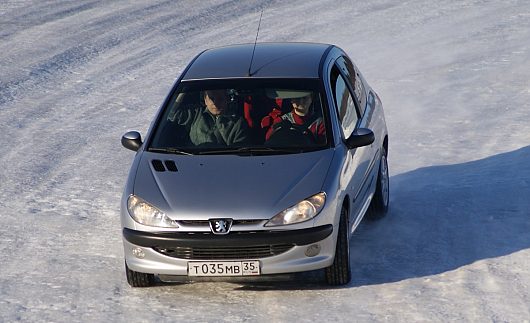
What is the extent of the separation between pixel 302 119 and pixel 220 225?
1623mm

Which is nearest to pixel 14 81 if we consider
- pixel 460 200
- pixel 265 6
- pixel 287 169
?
pixel 265 6

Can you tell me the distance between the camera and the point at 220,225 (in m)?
9.20

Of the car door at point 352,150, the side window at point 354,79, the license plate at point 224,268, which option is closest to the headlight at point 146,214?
the license plate at point 224,268

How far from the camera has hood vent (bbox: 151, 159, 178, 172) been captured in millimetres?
9938

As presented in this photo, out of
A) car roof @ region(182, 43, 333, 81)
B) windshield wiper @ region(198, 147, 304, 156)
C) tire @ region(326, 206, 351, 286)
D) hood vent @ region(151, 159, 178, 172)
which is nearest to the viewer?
tire @ region(326, 206, 351, 286)

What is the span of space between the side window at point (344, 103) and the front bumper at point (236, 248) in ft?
4.88

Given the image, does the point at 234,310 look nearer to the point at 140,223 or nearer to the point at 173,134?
the point at 140,223

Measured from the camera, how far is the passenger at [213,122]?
10320mm

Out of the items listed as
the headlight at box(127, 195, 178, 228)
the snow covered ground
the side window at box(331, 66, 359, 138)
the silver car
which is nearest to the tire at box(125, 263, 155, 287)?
the silver car

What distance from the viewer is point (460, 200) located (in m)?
12.3

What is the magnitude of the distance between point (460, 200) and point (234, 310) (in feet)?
12.2

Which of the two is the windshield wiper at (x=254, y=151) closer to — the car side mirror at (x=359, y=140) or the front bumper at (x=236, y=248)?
the car side mirror at (x=359, y=140)

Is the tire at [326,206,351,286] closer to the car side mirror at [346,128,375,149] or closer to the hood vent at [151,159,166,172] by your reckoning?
the car side mirror at [346,128,375,149]

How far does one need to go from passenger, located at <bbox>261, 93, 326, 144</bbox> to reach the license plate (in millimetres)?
1380
